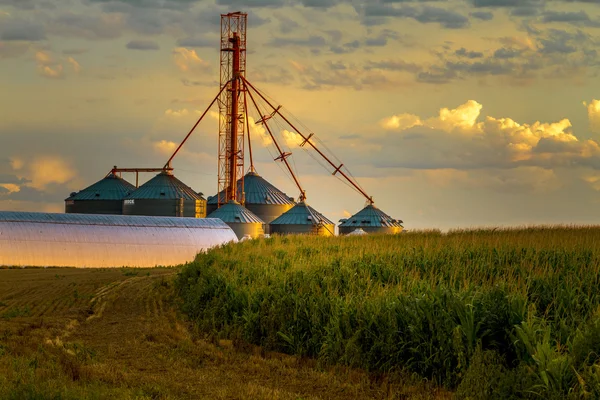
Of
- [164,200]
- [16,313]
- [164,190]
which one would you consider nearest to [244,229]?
[164,200]

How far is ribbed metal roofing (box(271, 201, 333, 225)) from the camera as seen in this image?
9262 centimetres

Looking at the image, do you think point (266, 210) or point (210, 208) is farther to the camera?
point (210, 208)

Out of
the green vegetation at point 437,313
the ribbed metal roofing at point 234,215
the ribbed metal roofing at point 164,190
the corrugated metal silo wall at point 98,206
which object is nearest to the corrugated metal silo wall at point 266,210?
the ribbed metal roofing at point 164,190

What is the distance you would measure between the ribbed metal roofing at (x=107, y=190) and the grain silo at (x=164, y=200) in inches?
145

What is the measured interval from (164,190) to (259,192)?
1452cm

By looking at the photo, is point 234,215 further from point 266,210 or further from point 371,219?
point 371,219

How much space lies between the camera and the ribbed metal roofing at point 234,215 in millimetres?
88250

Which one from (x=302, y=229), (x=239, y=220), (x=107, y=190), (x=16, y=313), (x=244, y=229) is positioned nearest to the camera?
(x=16, y=313)

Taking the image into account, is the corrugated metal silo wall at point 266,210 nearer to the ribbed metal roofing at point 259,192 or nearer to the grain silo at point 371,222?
the ribbed metal roofing at point 259,192

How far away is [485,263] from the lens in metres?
25.2

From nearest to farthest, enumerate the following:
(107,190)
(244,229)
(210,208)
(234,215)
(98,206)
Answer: (244,229)
(234,215)
(98,206)
(107,190)
(210,208)

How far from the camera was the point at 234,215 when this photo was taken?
88688mm

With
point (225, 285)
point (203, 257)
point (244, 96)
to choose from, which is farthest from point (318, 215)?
point (225, 285)

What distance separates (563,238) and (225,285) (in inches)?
548
